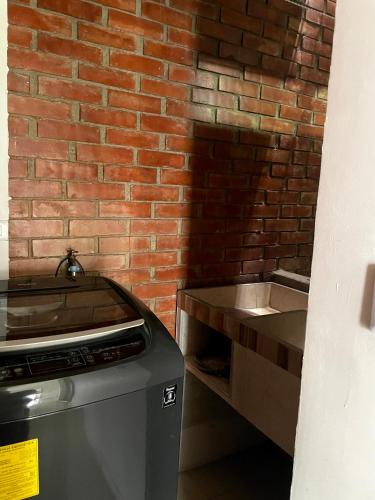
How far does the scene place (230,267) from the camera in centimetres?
195

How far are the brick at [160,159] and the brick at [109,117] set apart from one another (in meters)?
0.13

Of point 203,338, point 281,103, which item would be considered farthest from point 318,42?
point 203,338

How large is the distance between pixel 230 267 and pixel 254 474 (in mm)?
1075

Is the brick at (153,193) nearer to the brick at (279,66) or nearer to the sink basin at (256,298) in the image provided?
the sink basin at (256,298)

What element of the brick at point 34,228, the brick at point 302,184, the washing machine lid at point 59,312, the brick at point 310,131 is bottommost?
the washing machine lid at point 59,312

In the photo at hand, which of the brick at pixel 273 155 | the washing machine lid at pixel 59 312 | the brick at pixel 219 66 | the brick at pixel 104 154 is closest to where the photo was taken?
the washing machine lid at pixel 59 312

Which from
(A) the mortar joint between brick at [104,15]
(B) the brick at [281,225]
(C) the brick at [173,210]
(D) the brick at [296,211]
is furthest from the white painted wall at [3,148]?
(D) the brick at [296,211]

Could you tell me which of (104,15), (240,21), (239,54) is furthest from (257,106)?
(104,15)

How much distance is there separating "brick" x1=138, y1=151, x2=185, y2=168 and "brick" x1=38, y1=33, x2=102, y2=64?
383mm

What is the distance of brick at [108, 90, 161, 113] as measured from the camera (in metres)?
1.50

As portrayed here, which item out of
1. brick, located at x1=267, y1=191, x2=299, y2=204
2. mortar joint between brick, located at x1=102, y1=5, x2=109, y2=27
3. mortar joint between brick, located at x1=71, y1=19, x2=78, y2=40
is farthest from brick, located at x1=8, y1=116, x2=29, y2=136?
brick, located at x1=267, y1=191, x2=299, y2=204

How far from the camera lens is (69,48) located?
139cm

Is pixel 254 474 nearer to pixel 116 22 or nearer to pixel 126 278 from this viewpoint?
pixel 126 278

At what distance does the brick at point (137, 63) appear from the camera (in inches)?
Answer: 58.5
